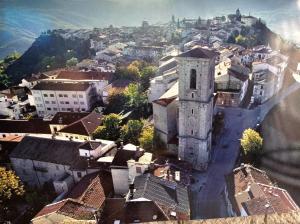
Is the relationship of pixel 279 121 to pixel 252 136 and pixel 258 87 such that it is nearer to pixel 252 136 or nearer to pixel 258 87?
pixel 258 87

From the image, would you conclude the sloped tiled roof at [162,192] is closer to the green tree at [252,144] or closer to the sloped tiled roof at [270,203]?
the sloped tiled roof at [270,203]

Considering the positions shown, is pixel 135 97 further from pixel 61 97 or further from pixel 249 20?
pixel 249 20

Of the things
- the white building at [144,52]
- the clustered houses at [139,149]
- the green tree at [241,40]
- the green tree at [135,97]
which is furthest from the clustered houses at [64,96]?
the green tree at [241,40]

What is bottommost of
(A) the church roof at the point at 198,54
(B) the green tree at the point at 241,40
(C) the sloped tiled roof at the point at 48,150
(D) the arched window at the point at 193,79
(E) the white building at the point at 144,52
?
(C) the sloped tiled roof at the point at 48,150

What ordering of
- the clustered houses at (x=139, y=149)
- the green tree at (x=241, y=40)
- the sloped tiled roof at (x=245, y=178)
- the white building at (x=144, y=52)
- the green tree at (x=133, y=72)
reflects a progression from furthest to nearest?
1. the green tree at (x=241, y=40)
2. the white building at (x=144, y=52)
3. the green tree at (x=133, y=72)
4. the sloped tiled roof at (x=245, y=178)
5. the clustered houses at (x=139, y=149)

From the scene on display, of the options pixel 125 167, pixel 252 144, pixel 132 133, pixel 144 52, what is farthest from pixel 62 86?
pixel 144 52

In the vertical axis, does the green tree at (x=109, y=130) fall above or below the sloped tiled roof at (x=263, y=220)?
below

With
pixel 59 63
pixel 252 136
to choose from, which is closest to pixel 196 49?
pixel 252 136
